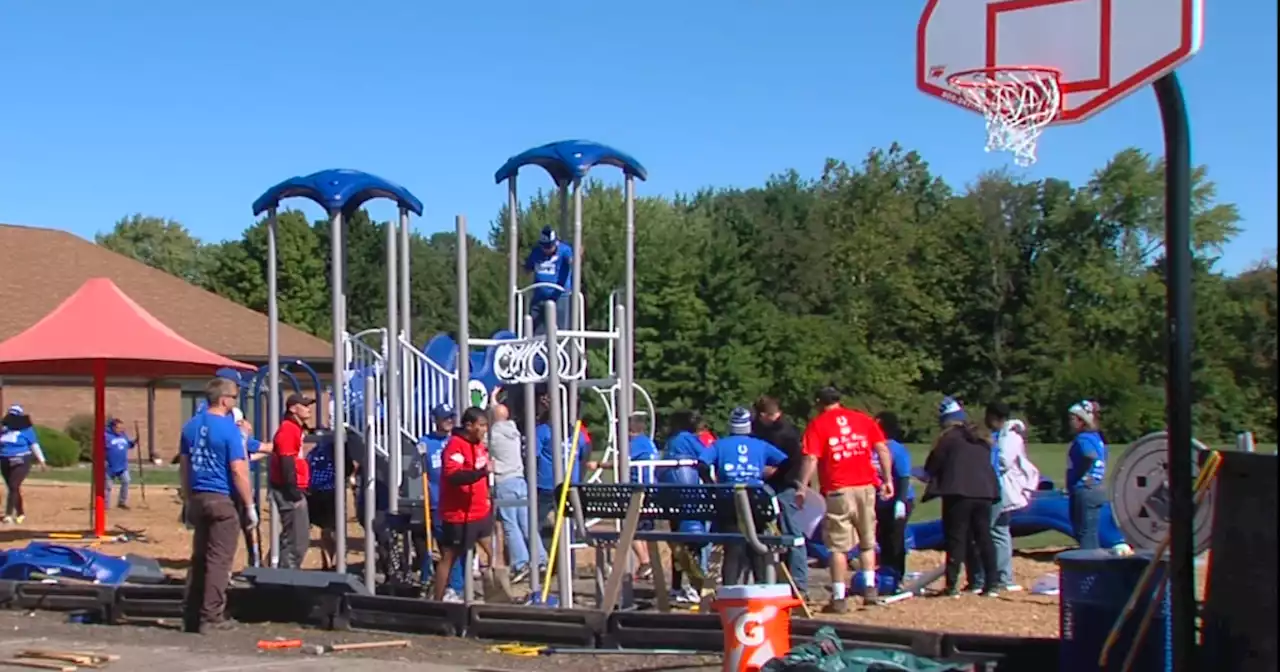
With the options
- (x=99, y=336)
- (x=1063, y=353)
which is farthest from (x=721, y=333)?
(x=99, y=336)

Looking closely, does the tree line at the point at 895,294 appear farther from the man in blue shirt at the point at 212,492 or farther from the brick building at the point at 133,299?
the man in blue shirt at the point at 212,492

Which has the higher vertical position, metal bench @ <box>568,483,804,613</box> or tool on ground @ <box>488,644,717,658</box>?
metal bench @ <box>568,483,804,613</box>

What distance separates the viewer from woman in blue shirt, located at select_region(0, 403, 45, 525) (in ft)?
68.2

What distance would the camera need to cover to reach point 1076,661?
7.96 metres

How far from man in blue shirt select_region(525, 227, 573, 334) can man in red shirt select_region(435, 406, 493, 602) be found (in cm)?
189

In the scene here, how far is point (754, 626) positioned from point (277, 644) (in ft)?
12.7

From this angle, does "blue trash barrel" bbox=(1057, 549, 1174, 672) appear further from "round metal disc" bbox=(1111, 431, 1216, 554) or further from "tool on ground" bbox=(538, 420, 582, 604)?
"tool on ground" bbox=(538, 420, 582, 604)

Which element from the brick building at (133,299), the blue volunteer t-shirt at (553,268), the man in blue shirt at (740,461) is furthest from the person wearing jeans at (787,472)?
the brick building at (133,299)

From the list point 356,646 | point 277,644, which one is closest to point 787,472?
point 356,646

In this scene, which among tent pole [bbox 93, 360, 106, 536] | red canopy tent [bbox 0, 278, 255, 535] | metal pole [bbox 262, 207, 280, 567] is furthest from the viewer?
red canopy tent [bbox 0, 278, 255, 535]

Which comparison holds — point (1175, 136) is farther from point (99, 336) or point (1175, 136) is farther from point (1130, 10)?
point (99, 336)

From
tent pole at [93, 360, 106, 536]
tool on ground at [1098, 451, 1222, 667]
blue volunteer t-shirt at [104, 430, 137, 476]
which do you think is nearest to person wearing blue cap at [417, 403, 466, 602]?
tool on ground at [1098, 451, 1222, 667]

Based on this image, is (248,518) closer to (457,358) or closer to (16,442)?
(457,358)

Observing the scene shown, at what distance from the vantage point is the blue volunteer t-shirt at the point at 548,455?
1321 cm
